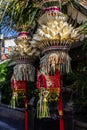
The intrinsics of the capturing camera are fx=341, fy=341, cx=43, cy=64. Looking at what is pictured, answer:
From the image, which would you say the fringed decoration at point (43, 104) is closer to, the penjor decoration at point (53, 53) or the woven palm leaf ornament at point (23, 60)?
the penjor decoration at point (53, 53)

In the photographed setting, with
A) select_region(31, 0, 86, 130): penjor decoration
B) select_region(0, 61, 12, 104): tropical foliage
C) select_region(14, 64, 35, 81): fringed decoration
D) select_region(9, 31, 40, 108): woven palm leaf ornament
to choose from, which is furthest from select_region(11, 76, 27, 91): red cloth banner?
select_region(0, 61, 12, 104): tropical foliage

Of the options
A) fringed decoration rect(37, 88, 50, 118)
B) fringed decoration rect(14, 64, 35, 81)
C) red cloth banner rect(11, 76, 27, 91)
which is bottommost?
fringed decoration rect(37, 88, 50, 118)

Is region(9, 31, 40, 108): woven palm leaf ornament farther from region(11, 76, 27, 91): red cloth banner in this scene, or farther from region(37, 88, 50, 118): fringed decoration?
region(37, 88, 50, 118): fringed decoration

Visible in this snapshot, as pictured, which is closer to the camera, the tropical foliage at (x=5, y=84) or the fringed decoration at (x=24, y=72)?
the fringed decoration at (x=24, y=72)

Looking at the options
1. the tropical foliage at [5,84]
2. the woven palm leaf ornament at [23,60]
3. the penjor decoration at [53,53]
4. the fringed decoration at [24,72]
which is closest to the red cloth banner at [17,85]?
the woven palm leaf ornament at [23,60]

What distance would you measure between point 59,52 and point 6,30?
1395mm

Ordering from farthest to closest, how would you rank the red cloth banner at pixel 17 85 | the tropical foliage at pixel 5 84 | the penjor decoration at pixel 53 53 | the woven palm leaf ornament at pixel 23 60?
the tropical foliage at pixel 5 84 < the red cloth banner at pixel 17 85 < the woven palm leaf ornament at pixel 23 60 < the penjor decoration at pixel 53 53

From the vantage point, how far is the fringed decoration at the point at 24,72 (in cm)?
510

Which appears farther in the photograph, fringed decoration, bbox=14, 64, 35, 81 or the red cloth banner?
the red cloth banner

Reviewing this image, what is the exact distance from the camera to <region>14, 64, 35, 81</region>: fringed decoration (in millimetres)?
5102

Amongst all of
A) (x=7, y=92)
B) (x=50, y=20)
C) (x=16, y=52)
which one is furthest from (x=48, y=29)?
(x=7, y=92)

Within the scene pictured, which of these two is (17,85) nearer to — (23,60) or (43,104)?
(23,60)

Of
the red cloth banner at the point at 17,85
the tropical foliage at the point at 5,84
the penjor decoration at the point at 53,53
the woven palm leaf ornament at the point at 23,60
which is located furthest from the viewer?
the tropical foliage at the point at 5,84

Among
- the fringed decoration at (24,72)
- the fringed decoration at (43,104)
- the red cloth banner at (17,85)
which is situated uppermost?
the fringed decoration at (24,72)
